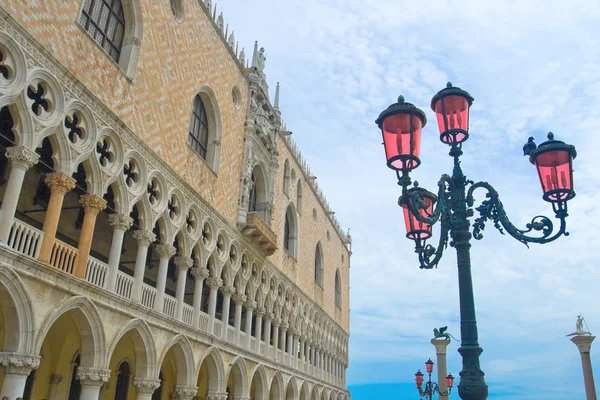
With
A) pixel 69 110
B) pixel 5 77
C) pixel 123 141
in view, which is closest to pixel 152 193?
pixel 123 141

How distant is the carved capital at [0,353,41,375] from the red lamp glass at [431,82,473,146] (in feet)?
22.0

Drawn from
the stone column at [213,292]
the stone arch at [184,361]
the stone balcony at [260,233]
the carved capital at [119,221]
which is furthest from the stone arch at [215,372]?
the carved capital at [119,221]

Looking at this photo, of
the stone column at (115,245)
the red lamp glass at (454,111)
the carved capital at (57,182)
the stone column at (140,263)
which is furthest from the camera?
the stone column at (140,263)

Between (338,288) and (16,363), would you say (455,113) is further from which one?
(338,288)

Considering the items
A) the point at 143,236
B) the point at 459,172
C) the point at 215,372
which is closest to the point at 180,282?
Result: the point at 143,236

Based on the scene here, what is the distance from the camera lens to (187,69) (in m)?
13.6

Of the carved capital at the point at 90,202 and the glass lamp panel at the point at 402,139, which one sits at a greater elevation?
the carved capital at the point at 90,202

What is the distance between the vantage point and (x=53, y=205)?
8.77 m

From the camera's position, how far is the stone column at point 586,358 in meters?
14.1

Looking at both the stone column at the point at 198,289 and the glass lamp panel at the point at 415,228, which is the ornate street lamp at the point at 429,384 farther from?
the glass lamp panel at the point at 415,228

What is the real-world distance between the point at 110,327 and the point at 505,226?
7.42 m

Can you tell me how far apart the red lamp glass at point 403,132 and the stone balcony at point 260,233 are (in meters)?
11.5

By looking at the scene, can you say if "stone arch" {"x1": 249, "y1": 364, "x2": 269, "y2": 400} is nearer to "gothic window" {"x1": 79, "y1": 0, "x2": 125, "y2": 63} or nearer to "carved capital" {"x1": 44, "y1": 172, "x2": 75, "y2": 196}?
"carved capital" {"x1": 44, "y1": 172, "x2": 75, "y2": 196}

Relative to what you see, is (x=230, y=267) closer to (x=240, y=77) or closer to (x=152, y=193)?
(x=152, y=193)
